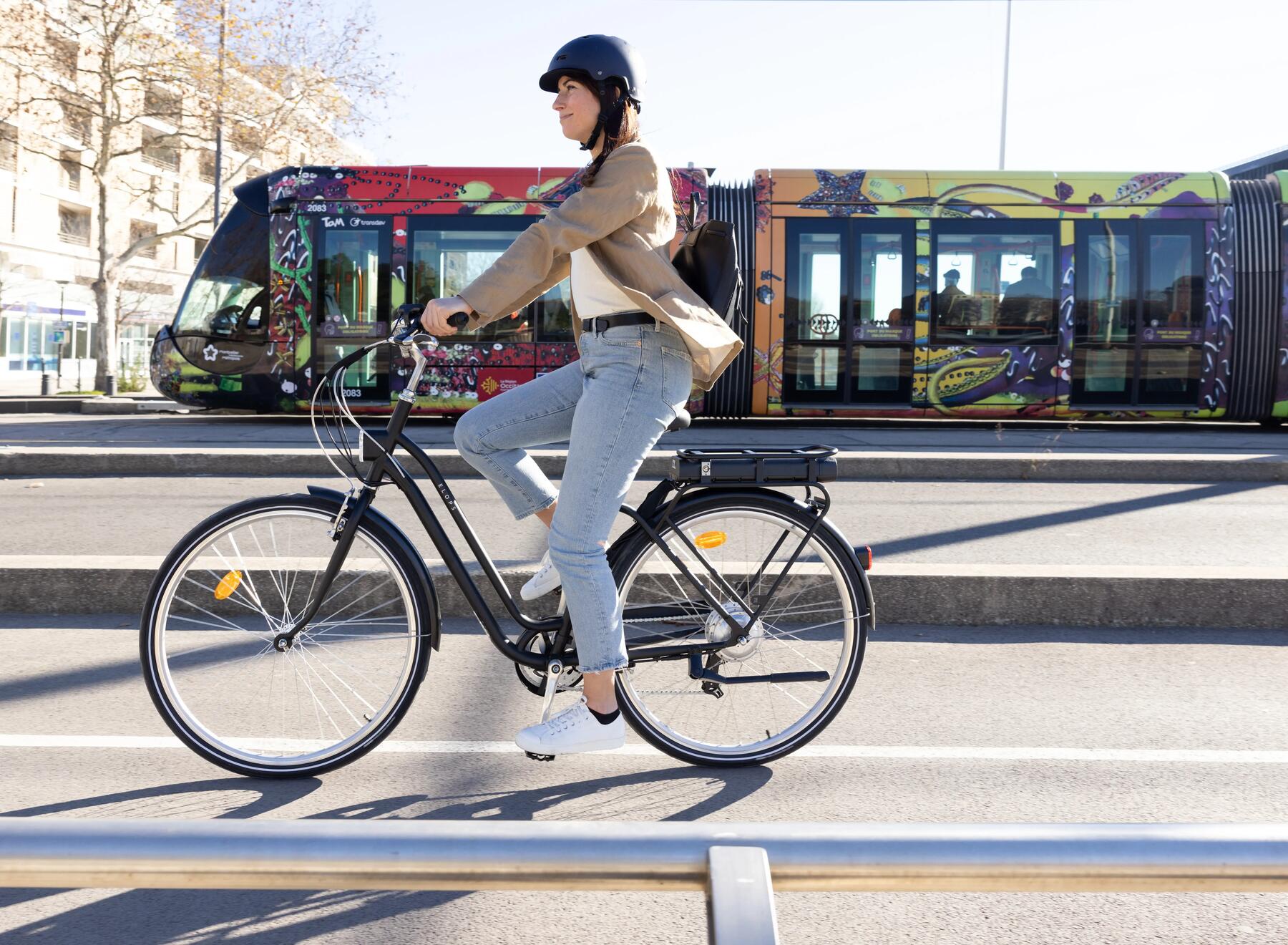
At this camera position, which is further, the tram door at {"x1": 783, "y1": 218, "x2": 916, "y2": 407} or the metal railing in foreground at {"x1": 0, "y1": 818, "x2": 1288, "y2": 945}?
the tram door at {"x1": 783, "y1": 218, "x2": 916, "y2": 407}

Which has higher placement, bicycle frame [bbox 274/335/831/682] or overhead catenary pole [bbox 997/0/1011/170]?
overhead catenary pole [bbox 997/0/1011/170]

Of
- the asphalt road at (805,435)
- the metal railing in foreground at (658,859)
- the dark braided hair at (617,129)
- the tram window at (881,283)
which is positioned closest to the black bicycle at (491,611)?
the dark braided hair at (617,129)

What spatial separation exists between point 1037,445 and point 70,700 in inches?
400

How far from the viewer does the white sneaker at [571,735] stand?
313 cm

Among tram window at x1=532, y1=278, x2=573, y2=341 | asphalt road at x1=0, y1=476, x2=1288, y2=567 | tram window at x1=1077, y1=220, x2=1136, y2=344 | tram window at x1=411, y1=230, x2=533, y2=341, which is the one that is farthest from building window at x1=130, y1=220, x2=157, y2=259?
asphalt road at x1=0, y1=476, x2=1288, y2=567

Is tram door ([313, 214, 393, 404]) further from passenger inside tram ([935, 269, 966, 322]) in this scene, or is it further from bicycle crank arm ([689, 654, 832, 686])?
bicycle crank arm ([689, 654, 832, 686])

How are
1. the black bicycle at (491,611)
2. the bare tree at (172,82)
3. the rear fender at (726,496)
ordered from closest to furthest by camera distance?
the black bicycle at (491,611), the rear fender at (726,496), the bare tree at (172,82)

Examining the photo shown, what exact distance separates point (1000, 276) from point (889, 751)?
40.3ft

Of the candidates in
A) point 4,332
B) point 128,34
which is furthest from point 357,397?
point 4,332

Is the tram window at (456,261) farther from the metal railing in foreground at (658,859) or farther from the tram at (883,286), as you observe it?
the metal railing in foreground at (658,859)

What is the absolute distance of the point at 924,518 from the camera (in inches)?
295

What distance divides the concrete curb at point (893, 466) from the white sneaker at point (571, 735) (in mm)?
6453

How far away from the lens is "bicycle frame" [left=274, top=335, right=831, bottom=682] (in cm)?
323

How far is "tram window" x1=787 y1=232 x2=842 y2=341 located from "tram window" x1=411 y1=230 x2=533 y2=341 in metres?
3.41
